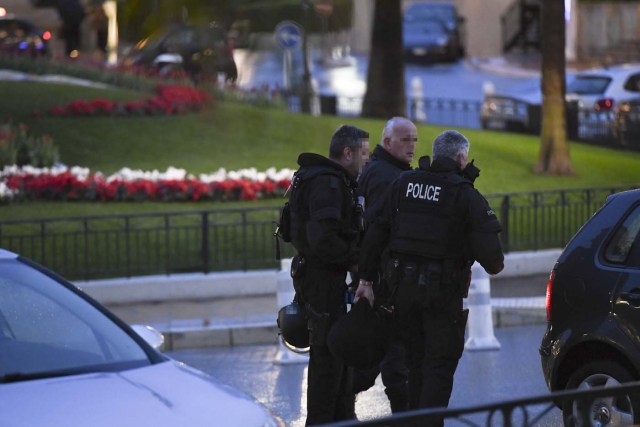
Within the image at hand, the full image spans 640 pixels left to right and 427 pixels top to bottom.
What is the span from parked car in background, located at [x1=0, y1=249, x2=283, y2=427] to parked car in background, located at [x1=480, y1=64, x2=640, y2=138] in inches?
808

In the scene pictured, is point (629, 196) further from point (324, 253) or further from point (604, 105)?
point (604, 105)

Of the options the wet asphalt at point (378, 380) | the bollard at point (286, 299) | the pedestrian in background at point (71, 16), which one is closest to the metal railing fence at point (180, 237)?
the wet asphalt at point (378, 380)

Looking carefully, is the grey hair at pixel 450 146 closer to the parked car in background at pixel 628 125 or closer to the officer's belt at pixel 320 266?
the officer's belt at pixel 320 266

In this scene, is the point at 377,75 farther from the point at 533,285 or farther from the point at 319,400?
the point at 319,400

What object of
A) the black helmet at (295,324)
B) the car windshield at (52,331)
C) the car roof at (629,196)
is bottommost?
the black helmet at (295,324)

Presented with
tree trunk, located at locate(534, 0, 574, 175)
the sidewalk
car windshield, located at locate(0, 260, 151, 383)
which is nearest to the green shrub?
the sidewalk

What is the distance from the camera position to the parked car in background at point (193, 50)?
289 centimetres

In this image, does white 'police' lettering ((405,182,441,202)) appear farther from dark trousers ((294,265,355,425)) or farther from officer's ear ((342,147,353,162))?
dark trousers ((294,265,355,425))

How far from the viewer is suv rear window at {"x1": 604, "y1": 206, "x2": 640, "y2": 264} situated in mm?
7074

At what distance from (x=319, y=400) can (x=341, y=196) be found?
3.54 feet

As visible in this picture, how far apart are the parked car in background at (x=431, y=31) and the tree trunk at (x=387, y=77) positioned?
767 inches

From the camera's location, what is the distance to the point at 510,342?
11.8m

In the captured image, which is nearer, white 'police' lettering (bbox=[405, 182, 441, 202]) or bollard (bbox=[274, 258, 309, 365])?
white 'police' lettering (bbox=[405, 182, 441, 202])

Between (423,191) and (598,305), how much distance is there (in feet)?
3.73
